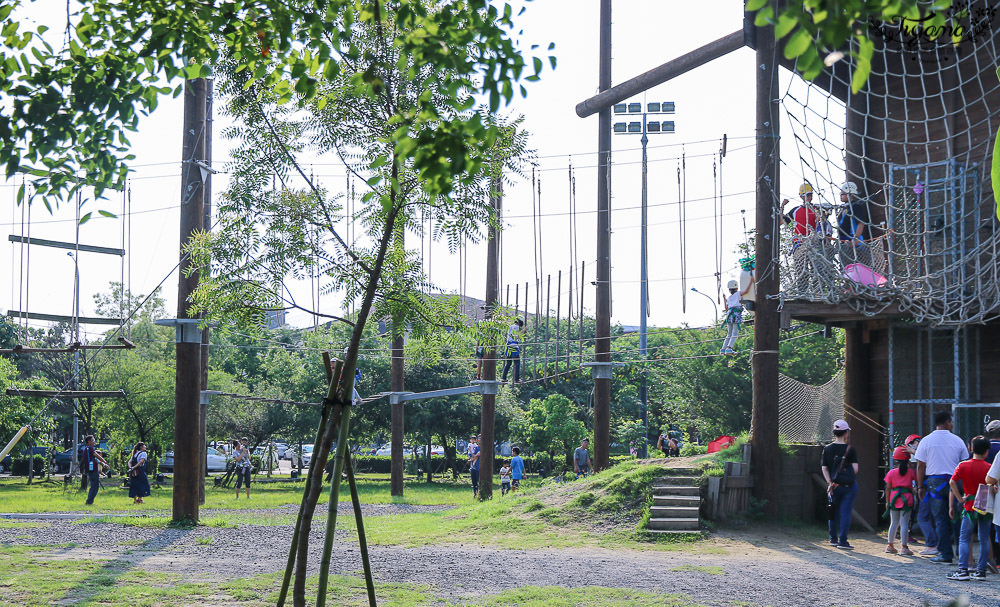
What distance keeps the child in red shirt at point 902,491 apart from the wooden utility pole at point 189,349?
10231 mm

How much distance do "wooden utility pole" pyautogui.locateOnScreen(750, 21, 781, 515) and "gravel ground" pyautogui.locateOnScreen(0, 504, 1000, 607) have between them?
37.3 inches

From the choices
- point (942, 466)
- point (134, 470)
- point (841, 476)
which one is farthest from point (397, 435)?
point (942, 466)

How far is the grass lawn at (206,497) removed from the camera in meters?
22.8

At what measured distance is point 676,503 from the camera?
14.6 m

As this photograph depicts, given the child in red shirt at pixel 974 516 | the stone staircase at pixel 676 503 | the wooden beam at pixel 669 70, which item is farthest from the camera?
the wooden beam at pixel 669 70

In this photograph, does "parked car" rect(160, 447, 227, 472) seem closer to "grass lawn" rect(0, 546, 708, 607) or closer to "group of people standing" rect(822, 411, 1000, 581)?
"grass lawn" rect(0, 546, 708, 607)

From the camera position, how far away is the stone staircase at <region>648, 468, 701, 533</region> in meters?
14.2

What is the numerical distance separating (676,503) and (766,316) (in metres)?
3.23

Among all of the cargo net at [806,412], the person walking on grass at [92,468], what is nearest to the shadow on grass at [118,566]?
the person walking on grass at [92,468]

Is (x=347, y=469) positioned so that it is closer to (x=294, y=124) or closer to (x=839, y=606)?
(x=294, y=124)

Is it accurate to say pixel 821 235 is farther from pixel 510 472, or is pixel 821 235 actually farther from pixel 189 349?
pixel 510 472

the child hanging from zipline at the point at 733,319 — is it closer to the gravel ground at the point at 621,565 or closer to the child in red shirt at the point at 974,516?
the gravel ground at the point at 621,565

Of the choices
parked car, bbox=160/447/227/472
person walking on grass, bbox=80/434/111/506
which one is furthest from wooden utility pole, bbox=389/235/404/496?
→ parked car, bbox=160/447/227/472

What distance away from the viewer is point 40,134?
587 cm
